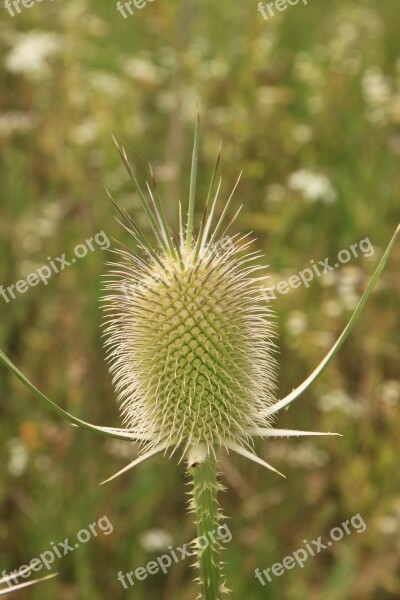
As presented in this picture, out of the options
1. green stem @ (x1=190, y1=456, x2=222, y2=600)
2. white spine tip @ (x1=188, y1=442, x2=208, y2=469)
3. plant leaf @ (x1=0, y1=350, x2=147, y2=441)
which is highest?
plant leaf @ (x1=0, y1=350, x2=147, y2=441)

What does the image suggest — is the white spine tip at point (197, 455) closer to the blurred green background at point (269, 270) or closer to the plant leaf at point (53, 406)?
the plant leaf at point (53, 406)

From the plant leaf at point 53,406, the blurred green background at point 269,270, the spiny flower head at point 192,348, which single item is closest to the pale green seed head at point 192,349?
the spiny flower head at point 192,348

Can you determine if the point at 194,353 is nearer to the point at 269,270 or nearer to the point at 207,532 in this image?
the point at 207,532

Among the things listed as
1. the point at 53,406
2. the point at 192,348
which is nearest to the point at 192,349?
the point at 192,348

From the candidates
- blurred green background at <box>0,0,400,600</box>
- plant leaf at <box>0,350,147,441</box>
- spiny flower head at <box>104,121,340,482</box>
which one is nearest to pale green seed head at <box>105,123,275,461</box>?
spiny flower head at <box>104,121,340,482</box>

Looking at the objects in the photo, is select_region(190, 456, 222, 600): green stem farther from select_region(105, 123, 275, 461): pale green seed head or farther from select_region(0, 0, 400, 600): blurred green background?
select_region(0, 0, 400, 600): blurred green background

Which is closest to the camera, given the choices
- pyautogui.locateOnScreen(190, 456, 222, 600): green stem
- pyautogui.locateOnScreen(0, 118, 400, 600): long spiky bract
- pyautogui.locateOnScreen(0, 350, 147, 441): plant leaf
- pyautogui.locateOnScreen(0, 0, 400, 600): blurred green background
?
pyautogui.locateOnScreen(0, 350, 147, 441): plant leaf

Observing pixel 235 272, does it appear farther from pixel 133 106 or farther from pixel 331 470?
pixel 133 106

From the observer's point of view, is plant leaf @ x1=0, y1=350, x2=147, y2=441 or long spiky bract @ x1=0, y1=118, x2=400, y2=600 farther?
long spiky bract @ x1=0, y1=118, x2=400, y2=600
